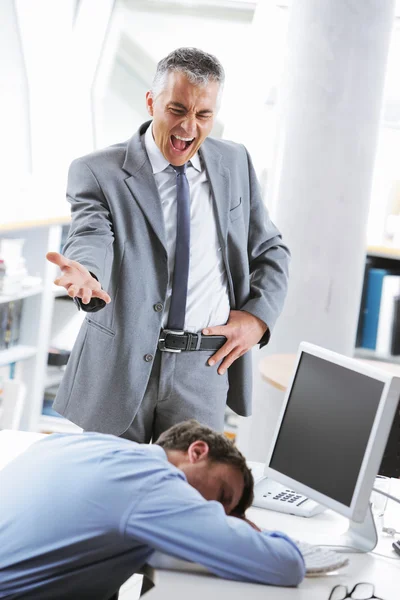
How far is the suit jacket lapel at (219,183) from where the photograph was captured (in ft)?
8.09

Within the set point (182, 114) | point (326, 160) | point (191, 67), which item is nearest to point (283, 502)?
Result: point (182, 114)

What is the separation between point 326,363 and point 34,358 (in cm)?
310

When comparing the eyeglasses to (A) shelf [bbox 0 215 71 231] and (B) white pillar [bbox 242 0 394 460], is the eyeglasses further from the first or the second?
(A) shelf [bbox 0 215 71 231]

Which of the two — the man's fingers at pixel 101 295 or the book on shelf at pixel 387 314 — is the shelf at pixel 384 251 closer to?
the book on shelf at pixel 387 314

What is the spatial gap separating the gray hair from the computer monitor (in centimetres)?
80

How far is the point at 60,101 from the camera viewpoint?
5.84 m

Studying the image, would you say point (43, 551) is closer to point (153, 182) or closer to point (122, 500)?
point (122, 500)

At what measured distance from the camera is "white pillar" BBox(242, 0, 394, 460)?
148 inches

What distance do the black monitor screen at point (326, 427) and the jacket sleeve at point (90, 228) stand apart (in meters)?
0.55

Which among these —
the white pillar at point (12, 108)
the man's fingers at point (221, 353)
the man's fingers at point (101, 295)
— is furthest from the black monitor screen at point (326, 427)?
the white pillar at point (12, 108)

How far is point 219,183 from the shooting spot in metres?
2.50

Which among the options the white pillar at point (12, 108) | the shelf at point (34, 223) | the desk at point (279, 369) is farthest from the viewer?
the white pillar at point (12, 108)

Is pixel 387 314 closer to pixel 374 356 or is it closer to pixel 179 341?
pixel 374 356

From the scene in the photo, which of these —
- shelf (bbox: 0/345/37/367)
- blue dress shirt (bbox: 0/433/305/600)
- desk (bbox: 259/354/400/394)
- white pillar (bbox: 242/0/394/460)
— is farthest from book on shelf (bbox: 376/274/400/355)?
blue dress shirt (bbox: 0/433/305/600)
